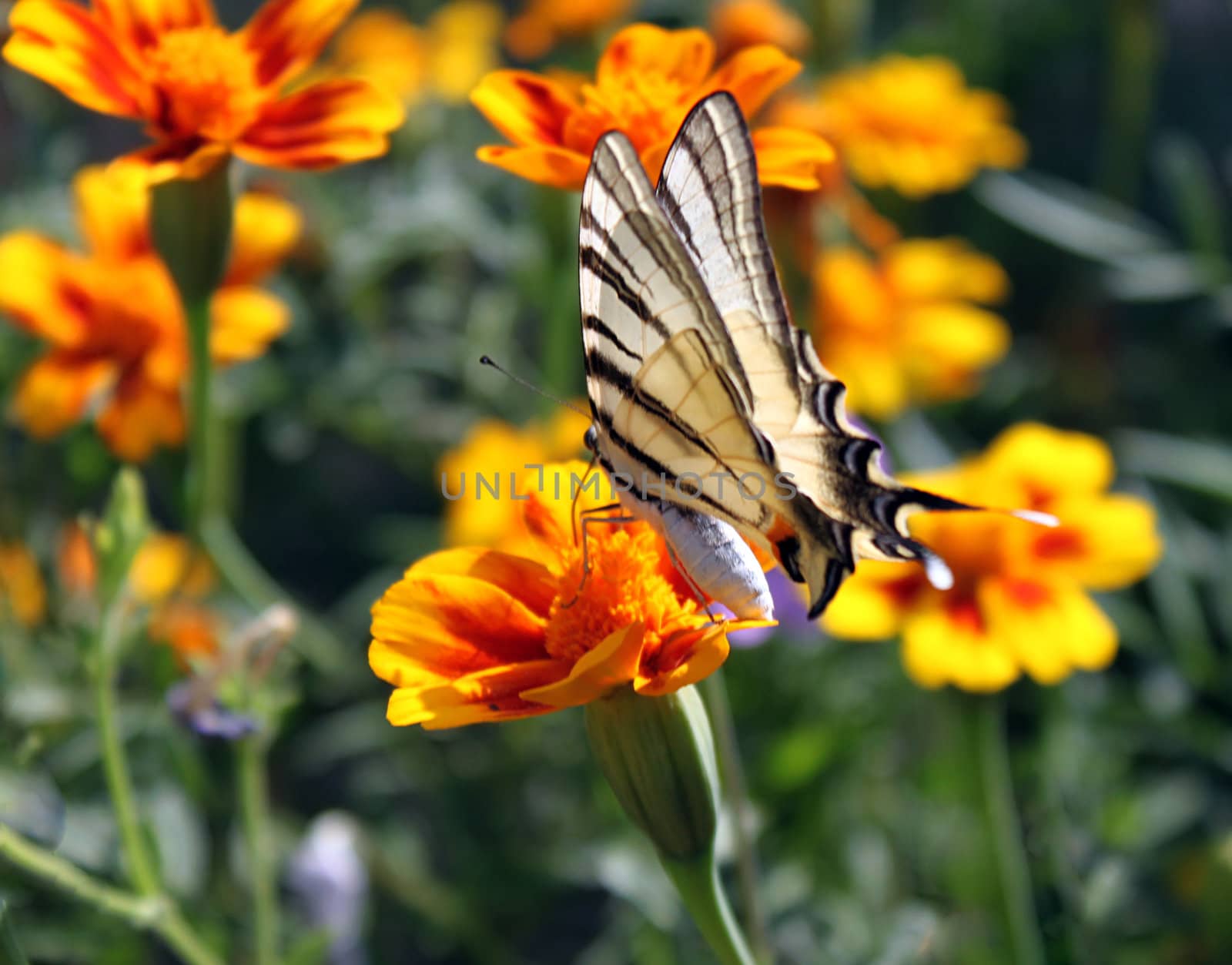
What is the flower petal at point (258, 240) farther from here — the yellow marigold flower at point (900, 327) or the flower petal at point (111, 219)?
the yellow marigold flower at point (900, 327)

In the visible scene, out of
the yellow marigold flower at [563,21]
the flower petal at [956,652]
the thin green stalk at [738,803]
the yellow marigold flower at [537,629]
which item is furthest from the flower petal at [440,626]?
the yellow marigold flower at [563,21]

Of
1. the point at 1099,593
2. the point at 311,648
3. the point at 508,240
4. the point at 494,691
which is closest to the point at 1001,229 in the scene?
the point at 1099,593

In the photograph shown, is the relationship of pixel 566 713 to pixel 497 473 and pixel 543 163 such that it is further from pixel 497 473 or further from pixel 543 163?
pixel 543 163

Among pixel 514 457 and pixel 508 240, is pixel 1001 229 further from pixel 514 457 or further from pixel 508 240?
pixel 514 457

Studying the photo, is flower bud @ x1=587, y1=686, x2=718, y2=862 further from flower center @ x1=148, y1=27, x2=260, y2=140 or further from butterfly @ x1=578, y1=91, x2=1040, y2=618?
flower center @ x1=148, y1=27, x2=260, y2=140

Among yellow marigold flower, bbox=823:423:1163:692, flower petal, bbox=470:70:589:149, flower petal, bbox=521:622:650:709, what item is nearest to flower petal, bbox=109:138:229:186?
flower petal, bbox=470:70:589:149

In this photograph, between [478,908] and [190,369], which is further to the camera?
[478,908]

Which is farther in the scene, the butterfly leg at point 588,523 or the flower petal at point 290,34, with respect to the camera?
the flower petal at point 290,34

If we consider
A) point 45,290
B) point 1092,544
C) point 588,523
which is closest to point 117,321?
point 45,290
